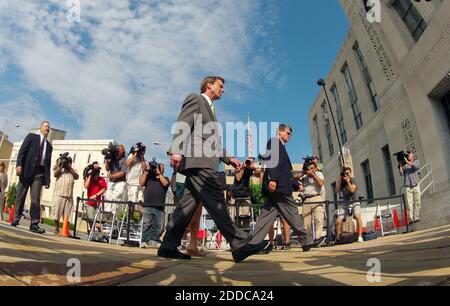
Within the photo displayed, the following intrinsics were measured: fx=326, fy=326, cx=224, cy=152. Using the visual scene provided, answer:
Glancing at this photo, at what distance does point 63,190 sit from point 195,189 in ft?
17.3

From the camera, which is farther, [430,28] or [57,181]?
[430,28]

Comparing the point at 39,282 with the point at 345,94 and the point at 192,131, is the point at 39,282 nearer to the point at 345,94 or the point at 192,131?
Answer: the point at 192,131

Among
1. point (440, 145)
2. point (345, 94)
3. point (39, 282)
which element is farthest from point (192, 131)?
point (345, 94)

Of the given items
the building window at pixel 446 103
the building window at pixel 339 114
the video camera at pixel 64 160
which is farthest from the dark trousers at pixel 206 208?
the building window at pixel 339 114

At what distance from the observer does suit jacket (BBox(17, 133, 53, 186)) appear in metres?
6.47

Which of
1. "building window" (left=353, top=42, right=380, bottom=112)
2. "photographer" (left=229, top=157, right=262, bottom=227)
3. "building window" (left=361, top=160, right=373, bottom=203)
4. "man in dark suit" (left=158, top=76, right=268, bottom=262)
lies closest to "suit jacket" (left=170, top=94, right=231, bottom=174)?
"man in dark suit" (left=158, top=76, right=268, bottom=262)

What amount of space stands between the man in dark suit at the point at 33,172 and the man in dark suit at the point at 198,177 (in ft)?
13.4

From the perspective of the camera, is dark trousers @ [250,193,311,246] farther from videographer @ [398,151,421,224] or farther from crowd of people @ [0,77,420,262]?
videographer @ [398,151,421,224]

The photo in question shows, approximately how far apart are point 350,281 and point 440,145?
1633 cm

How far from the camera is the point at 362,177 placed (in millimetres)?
26000

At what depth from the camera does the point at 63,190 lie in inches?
299

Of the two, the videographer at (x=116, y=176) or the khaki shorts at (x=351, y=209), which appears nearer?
the videographer at (x=116, y=176)

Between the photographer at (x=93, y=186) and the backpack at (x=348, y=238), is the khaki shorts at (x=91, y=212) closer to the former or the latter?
the photographer at (x=93, y=186)

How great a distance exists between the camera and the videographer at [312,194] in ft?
26.3
